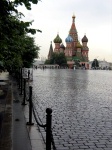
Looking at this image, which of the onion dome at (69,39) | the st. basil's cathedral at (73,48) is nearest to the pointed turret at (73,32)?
the st. basil's cathedral at (73,48)

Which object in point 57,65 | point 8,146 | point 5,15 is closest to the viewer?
point 5,15

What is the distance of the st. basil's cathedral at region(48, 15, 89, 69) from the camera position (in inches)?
5816

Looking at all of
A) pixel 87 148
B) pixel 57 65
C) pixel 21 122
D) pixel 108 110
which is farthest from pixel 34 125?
pixel 57 65

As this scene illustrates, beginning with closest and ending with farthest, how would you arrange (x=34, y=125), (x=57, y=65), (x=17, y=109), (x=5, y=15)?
(x=5, y=15)
(x=34, y=125)
(x=17, y=109)
(x=57, y=65)

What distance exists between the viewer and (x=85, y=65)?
508 feet

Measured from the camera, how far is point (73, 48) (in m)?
150

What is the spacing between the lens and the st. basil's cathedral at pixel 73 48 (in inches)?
5816

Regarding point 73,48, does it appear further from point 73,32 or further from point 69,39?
point 73,32

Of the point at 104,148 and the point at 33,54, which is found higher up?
the point at 33,54

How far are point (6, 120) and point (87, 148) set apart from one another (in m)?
3.22

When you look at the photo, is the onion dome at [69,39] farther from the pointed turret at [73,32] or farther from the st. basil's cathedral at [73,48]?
the pointed turret at [73,32]

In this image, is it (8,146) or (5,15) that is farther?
(8,146)

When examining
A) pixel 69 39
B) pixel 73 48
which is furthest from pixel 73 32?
A: pixel 73 48

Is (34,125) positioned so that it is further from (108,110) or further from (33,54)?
(33,54)
